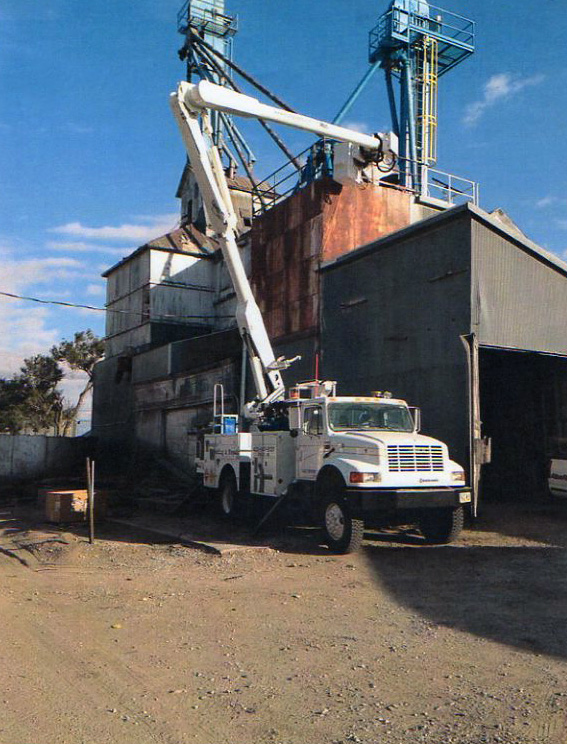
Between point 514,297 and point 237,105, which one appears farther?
point 237,105

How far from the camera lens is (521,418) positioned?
20.3 metres

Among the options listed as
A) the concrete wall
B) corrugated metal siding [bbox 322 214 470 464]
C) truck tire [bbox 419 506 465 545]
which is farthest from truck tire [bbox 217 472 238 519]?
the concrete wall

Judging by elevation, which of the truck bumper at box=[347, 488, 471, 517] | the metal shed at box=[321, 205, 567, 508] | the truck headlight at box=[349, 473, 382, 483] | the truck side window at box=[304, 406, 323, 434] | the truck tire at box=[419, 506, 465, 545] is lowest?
the truck tire at box=[419, 506, 465, 545]

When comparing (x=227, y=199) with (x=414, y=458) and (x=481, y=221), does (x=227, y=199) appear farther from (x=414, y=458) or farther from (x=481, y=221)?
(x=414, y=458)

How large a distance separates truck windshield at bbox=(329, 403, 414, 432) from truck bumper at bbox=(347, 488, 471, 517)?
166 centimetres

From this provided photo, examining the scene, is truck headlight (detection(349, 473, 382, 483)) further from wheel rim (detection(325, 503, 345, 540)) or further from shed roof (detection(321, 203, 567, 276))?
shed roof (detection(321, 203, 567, 276))

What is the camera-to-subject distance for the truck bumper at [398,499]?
11031 mm

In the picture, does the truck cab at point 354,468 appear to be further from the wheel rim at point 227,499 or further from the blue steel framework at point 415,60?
the blue steel framework at point 415,60

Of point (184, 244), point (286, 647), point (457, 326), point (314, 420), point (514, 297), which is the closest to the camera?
point (286, 647)

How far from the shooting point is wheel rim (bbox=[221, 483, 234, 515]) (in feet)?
50.9

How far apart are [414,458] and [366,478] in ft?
3.33

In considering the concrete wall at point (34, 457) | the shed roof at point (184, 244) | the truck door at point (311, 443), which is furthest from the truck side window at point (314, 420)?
the shed roof at point (184, 244)

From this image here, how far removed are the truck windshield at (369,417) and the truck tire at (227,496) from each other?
12.3 ft

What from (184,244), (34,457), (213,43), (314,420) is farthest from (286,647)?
(213,43)
